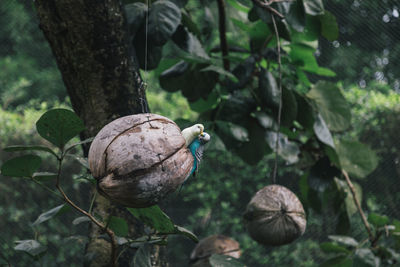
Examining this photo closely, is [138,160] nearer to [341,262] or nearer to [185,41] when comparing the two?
[185,41]

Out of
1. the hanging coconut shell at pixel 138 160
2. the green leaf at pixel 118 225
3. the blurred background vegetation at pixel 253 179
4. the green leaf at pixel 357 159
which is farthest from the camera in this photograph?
the blurred background vegetation at pixel 253 179

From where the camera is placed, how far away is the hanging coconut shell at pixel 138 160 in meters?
0.37

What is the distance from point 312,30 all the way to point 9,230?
1.52m

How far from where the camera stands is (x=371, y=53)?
7.23 feet

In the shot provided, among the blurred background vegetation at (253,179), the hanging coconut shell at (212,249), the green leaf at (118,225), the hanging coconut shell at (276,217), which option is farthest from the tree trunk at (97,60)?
the blurred background vegetation at (253,179)

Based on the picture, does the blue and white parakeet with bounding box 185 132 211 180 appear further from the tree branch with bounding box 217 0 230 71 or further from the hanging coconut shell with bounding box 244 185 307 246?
the tree branch with bounding box 217 0 230 71

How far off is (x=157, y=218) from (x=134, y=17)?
0.38 metres

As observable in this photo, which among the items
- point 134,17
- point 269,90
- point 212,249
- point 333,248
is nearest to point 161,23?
point 134,17

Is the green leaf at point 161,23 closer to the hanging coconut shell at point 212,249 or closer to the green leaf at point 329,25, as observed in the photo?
the green leaf at point 329,25

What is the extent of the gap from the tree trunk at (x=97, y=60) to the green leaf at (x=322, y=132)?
0.42 meters

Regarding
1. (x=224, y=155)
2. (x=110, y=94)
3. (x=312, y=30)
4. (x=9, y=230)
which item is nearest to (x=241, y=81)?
(x=312, y=30)

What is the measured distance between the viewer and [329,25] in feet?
3.08

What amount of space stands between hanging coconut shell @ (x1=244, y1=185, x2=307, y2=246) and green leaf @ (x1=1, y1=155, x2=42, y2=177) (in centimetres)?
37

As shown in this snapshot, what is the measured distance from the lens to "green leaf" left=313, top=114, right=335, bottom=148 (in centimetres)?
92
